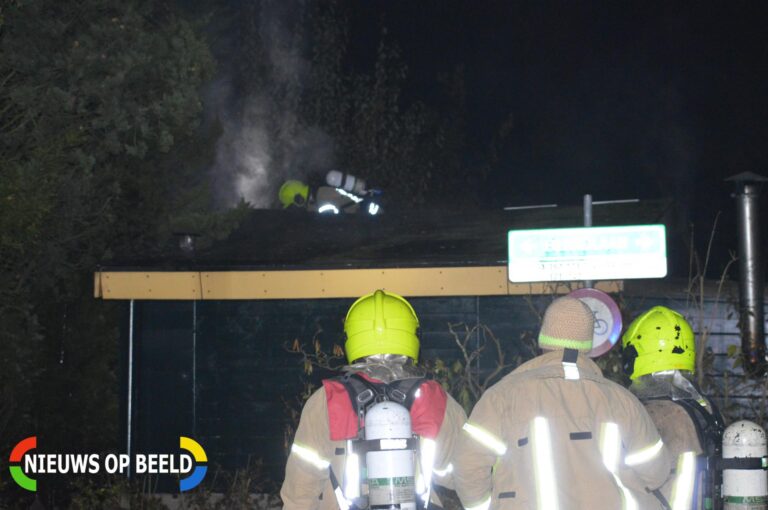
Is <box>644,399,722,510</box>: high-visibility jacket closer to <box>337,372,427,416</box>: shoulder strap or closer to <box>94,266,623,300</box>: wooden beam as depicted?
<box>337,372,427,416</box>: shoulder strap

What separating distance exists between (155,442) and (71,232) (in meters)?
2.56

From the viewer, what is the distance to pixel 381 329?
156 inches

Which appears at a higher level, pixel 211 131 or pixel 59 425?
pixel 211 131

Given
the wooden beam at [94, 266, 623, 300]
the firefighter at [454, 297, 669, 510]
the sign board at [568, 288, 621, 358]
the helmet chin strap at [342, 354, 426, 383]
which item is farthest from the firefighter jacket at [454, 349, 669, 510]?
the wooden beam at [94, 266, 623, 300]

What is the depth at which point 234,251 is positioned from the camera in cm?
1048

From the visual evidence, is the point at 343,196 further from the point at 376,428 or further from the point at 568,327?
the point at 376,428

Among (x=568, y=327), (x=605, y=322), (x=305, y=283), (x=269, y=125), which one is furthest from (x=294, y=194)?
(x=269, y=125)

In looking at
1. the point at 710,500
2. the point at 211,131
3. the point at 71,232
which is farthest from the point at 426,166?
the point at 710,500

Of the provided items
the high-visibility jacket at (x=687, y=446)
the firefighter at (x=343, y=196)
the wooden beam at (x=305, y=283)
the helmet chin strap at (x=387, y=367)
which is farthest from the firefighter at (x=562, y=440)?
the firefighter at (x=343, y=196)

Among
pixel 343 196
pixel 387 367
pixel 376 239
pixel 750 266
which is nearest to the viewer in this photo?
pixel 387 367

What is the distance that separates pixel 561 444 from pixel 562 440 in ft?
0.05

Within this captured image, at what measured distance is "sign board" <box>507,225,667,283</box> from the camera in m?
6.89

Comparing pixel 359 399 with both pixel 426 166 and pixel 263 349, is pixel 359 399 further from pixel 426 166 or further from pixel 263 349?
pixel 426 166

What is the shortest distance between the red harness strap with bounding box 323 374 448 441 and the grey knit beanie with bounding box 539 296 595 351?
47 cm
